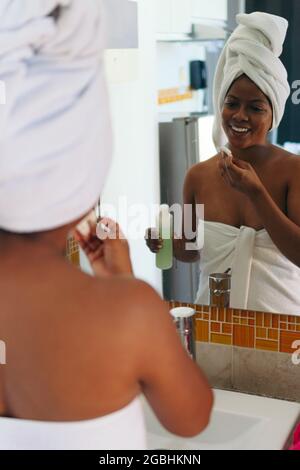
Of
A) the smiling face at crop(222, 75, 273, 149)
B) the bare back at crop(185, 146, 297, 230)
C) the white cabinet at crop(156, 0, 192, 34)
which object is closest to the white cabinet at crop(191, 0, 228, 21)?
the white cabinet at crop(156, 0, 192, 34)

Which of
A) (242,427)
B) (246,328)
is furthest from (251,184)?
(242,427)

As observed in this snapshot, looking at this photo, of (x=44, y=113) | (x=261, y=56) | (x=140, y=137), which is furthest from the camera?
(x=140, y=137)

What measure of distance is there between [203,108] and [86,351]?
625 mm

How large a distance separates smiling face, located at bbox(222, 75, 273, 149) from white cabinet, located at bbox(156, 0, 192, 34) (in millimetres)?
173

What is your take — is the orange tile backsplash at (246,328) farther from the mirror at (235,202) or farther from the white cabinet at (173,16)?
the white cabinet at (173,16)

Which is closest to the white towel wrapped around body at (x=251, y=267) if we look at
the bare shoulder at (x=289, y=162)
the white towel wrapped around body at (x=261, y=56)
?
the bare shoulder at (x=289, y=162)

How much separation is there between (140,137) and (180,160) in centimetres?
10

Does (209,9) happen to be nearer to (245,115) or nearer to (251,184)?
(245,115)

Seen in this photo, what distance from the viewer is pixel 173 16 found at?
1.30 m

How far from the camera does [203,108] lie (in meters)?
1.29

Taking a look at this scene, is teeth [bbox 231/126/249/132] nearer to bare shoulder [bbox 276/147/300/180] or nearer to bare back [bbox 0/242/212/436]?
bare shoulder [bbox 276/147/300/180]

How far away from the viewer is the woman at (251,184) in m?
1.22

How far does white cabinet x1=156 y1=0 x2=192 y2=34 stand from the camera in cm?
130

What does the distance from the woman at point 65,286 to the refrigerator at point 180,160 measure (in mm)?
426
